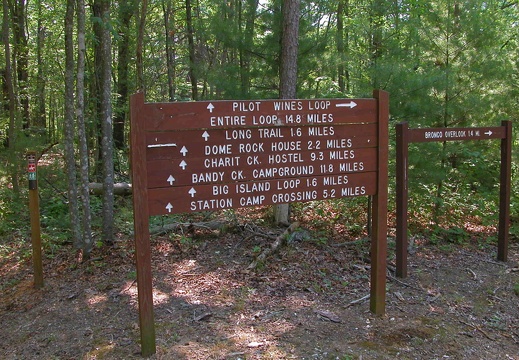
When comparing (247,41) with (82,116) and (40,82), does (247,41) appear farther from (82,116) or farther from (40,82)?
(40,82)

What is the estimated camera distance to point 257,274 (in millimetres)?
5602

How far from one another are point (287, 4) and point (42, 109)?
1208cm

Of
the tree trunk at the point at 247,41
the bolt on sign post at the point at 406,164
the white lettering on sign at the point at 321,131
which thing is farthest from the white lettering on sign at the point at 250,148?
the tree trunk at the point at 247,41

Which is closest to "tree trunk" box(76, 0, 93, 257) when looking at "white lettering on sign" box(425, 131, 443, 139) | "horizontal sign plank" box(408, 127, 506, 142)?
"horizontal sign plank" box(408, 127, 506, 142)

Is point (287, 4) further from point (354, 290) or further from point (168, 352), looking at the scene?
point (168, 352)

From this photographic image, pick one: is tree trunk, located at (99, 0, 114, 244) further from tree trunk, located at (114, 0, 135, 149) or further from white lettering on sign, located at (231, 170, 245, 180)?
tree trunk, located at (114, 0, 135, 149)

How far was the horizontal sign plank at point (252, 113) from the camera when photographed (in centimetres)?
345

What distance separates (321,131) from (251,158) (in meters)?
0.76

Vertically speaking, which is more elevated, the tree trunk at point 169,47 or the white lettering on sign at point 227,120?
the tree trunk at point 169,47

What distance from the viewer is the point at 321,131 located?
4.07 m

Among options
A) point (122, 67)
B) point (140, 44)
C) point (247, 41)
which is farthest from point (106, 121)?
point (122, 67)

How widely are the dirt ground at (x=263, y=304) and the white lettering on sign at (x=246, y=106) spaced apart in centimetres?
204

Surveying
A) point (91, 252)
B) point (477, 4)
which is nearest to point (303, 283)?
point (91, 252)

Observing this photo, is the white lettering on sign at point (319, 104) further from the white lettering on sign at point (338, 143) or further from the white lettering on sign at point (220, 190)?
the white lettering on sign at point (220, 190)
